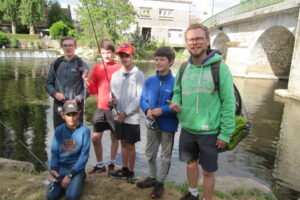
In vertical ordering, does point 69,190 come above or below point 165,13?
below

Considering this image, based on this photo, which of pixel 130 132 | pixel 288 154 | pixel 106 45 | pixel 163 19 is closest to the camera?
pixel 130 132

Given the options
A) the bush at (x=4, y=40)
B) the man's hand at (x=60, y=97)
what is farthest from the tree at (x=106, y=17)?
the man's hand at (x=60, y=97)

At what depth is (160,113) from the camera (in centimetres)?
309

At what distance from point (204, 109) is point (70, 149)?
1675 mm

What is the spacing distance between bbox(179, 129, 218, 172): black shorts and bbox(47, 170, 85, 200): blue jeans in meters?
1.25

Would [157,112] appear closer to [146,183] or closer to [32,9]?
[146,183]

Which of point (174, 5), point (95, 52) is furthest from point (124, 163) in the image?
point (174, 5)

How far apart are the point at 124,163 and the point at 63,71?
61.1 inches

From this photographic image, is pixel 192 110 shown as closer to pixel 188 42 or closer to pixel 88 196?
pixel 188 42

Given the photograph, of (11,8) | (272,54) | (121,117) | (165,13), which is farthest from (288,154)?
(11,8)

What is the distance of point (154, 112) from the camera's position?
3102 millimetres

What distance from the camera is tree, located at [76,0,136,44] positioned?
91.9 feet

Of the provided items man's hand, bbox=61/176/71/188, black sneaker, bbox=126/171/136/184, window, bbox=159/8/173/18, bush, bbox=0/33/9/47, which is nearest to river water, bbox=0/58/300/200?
black sneaker, bbox=126/171/136/184

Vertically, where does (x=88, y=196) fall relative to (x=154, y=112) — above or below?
below
